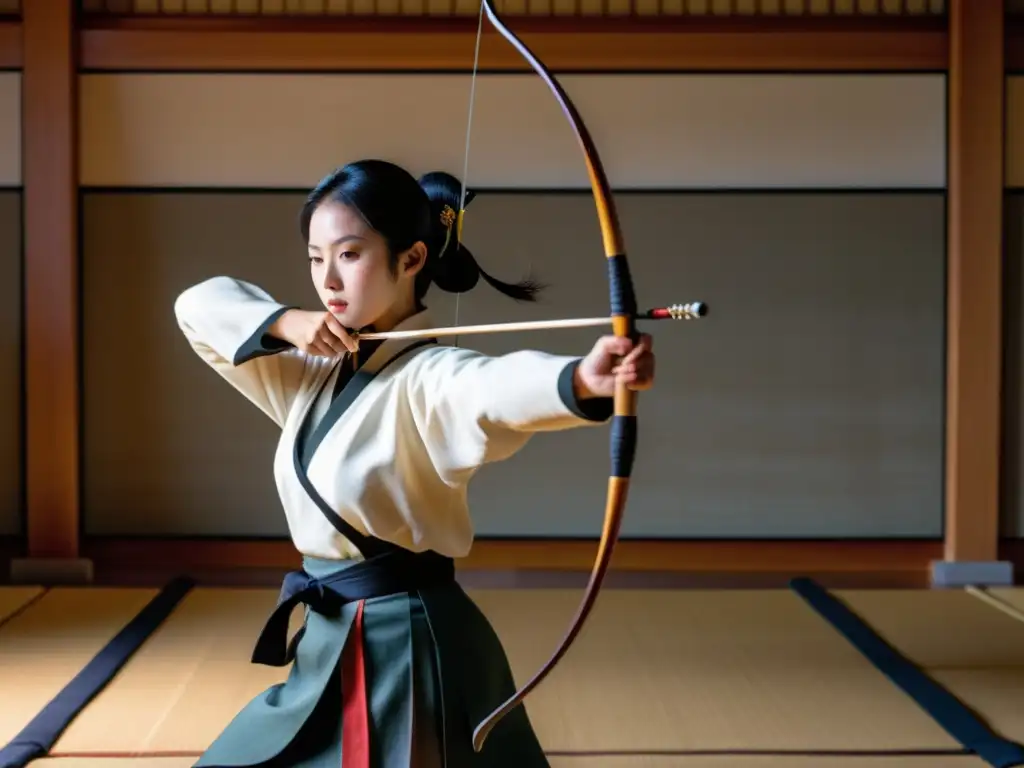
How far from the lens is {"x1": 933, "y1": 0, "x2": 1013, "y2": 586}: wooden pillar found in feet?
12.0

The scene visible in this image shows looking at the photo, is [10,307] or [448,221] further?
[10,307]

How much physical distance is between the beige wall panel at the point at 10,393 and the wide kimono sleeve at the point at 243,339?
252 centimetres

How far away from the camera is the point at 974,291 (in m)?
3.72

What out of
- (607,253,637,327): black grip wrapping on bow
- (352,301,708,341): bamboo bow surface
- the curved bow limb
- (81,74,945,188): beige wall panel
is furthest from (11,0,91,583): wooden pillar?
(607,253,637,327): black grip wrapping on bow

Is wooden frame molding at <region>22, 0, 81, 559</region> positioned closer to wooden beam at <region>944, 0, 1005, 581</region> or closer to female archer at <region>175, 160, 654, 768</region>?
female archer at <region>175, 160, 654, 768</region>

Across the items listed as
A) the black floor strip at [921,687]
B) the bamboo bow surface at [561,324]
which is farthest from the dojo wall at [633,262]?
the bamboo bow surface at [561,324]

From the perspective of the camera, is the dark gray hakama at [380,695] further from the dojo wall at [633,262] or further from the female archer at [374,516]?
the dojo wall at [633,262]

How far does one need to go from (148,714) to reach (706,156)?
8.41ft

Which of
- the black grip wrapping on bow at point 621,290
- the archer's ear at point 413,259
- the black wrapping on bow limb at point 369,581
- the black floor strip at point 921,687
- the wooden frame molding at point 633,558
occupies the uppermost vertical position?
the archer's ear at point 413,259

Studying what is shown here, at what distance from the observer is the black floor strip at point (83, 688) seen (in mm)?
2088

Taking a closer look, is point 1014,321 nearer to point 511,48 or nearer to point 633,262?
point 633,262

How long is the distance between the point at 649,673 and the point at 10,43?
9.67ft

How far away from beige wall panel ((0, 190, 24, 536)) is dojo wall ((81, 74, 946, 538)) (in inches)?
9.1

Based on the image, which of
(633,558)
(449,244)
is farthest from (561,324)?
(633,558)
